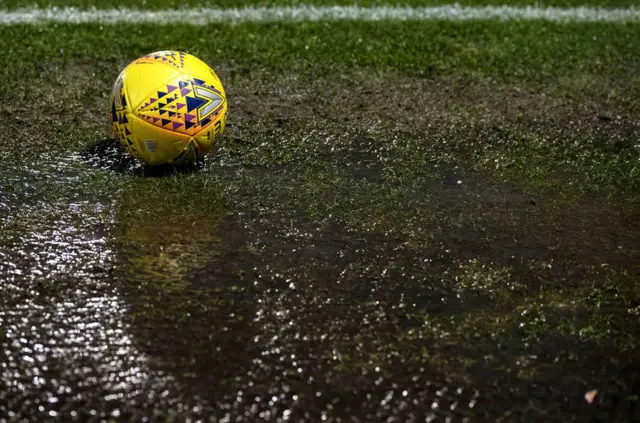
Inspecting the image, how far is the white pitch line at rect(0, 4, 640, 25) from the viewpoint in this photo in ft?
30.6

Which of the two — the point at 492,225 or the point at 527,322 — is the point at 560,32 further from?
the point at 527,322

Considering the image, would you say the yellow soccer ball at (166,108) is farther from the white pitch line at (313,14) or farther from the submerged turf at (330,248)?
the white pitch line at (313,14)

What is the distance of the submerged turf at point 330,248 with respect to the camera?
3.80 meters

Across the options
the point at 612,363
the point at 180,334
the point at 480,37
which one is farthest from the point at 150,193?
the point at 480,37

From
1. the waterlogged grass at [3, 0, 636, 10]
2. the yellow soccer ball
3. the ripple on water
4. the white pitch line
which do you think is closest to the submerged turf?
the ripple on water

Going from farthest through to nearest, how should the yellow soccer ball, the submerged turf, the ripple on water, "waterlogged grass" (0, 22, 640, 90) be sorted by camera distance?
"waterlogged grass" (0, 22, 640, 90) < the yellow soccer ball < the submerged turf < the ripple on water

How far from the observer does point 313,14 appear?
9.69 metres

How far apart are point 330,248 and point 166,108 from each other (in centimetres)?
146

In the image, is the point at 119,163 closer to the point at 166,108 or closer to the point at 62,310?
the point at 166,108

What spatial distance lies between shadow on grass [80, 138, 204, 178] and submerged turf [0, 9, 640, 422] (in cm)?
2

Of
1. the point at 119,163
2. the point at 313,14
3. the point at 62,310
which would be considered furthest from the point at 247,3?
the point at 62,310

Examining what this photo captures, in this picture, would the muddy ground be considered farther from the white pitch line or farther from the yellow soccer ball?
the white pitch line

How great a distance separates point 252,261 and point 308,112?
257cm

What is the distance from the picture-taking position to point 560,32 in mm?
9508
